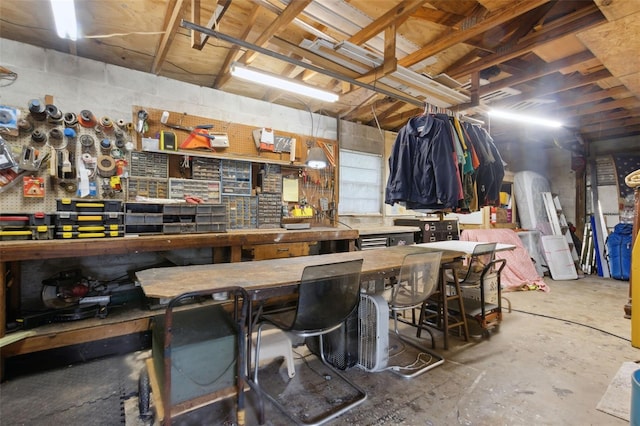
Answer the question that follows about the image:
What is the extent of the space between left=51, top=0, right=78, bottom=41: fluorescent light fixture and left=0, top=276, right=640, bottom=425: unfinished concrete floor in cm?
253

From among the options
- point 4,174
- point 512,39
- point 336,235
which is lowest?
point 336,235

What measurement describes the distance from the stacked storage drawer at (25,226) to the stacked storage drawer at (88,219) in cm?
7

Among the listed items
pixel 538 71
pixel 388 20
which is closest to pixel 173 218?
pixel 388 20

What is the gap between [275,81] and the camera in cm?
284

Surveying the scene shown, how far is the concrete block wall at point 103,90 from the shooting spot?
9.02 ft

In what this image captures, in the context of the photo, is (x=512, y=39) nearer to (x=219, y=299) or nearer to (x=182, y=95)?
(x=182, y=95)

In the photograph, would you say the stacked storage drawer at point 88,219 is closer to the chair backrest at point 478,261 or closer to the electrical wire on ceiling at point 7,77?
the electrical wire on ceiling at point 7,77

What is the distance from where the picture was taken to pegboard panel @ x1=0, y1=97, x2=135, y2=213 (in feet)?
8.86

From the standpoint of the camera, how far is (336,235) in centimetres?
382

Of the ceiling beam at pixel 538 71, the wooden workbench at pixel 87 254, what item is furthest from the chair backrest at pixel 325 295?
the ceiling beam at pixel 538 71

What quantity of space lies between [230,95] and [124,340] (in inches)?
117

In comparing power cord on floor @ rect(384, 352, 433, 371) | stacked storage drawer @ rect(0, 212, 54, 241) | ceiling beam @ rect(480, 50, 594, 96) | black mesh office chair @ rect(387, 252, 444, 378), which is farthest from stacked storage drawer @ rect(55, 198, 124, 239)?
ceiling beam @ rect(480, 50, 594, 96)

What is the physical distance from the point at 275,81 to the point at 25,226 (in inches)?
92.8

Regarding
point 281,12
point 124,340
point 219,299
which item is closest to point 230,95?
point 281,12
